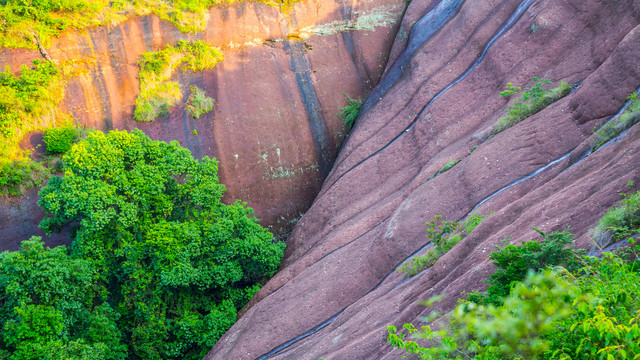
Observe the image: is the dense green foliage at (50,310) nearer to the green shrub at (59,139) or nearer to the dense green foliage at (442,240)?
the green shrub at (59,139)

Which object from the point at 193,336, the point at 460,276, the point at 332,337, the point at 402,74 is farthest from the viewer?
the point at 402,74

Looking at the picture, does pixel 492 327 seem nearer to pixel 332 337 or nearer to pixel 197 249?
pixel 332 337

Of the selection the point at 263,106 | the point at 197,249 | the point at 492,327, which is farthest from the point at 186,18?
the point at 492,327

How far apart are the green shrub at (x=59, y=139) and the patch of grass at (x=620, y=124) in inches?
710

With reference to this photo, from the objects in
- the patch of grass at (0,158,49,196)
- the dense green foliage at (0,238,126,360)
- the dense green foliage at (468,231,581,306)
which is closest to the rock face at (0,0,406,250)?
the patch of grass at (0,158,49,196)

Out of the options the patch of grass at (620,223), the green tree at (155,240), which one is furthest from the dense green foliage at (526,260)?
the green tree at (155,240)

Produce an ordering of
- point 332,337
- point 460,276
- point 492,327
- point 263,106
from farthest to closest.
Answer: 1. point 263,106
2. point 332,337
3. point 460,276
4. point 492,327

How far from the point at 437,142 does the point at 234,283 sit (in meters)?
8.91

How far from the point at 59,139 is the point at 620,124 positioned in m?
18.7

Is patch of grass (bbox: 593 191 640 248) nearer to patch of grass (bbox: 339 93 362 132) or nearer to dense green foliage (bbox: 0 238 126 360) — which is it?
dense green foliage (bbox: 0 238 126 360)

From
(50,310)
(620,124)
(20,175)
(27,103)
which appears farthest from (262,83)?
(620,124)

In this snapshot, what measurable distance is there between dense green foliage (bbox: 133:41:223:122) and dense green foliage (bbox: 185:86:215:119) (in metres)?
0.58

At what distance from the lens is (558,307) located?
4.12 metres

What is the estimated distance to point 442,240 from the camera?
10.5m
